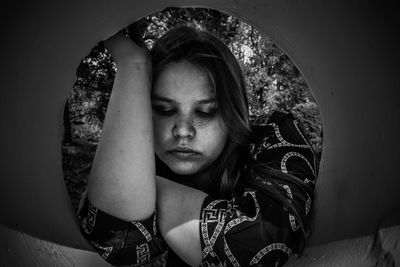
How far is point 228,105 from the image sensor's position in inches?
52.3

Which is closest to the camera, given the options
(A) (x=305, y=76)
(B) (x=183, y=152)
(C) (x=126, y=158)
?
(C) (x=126, y=158)

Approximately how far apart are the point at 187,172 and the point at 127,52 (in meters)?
0.44

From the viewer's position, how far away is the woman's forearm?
96 cm

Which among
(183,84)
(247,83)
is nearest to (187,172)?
(183,84)

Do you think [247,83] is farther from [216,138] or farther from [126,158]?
[126,158]

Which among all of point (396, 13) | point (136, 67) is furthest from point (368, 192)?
point (136, 67)

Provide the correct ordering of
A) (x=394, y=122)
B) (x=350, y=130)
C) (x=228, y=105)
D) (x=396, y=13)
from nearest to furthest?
(x=396, y=13) < (x=394, y=122) < (x=350, y=130) < (x=228, y=105)

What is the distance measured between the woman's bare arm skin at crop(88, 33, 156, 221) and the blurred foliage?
130cm

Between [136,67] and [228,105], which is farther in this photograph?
[228,105]

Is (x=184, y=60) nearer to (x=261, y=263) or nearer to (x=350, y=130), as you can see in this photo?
(x=350, y=130)

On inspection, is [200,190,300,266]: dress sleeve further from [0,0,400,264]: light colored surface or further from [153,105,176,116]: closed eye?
[153,105,176,116]: closed eye

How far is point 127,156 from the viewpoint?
0.96 meters

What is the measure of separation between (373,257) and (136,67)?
73 centimetres

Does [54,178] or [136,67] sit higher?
[136,67]
